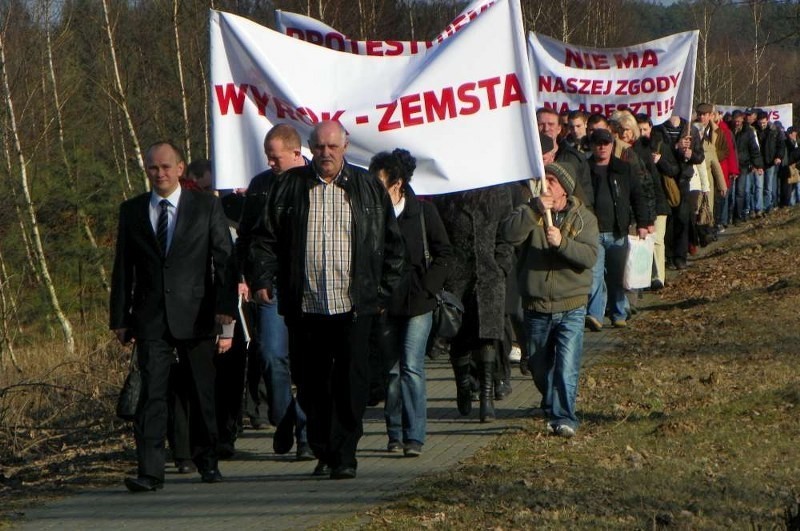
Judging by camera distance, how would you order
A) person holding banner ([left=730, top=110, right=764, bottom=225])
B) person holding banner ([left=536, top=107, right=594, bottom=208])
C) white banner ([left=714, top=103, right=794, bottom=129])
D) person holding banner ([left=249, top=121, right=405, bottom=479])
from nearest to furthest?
person holding banner ([left=249, top=121, right=405, bottom=479])
person holding banner ([left=536, top=107, right=594, bottom=208])
person holding banner ([left=730, top=110, right=764, bottom=225])
white banner ([left=714, top=103, right=794, bottom=129])

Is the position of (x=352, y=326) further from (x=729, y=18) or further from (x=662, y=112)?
(x=729, y=18)

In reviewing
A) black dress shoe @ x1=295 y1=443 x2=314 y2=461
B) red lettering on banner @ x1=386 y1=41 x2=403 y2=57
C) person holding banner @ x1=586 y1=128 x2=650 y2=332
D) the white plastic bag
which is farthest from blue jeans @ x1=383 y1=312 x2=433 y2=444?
the white plastic bag

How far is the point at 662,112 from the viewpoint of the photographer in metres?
15.6

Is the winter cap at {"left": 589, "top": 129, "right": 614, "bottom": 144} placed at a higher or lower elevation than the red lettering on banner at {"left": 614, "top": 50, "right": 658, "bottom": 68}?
lower

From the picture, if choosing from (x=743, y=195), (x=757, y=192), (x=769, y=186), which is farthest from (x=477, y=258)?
(x=769, y=186)

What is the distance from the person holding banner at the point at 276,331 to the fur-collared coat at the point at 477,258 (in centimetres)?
127

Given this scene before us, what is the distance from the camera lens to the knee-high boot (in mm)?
10188

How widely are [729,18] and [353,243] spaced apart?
8280 cm

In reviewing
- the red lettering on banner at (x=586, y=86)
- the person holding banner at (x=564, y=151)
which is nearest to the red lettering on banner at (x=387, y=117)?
the person holding banner at (x=564, y=151)

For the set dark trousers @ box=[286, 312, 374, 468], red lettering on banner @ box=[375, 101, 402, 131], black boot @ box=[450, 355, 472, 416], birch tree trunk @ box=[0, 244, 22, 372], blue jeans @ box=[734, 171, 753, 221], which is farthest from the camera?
blue jeans @ box=[734, 171, 753, 221]

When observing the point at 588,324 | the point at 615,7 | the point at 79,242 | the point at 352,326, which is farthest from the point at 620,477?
the point at 615,7

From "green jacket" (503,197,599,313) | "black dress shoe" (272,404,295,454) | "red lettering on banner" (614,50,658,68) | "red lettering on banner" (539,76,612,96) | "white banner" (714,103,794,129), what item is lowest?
"black dress shoe" (272,404,295,454)

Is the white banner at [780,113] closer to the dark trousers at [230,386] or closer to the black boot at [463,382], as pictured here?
the black boot at [463,382]

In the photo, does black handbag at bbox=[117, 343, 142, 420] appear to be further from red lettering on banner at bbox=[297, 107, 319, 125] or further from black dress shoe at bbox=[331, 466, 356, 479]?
red lettering on banner at bbox=[297, 107, 319, 125]
